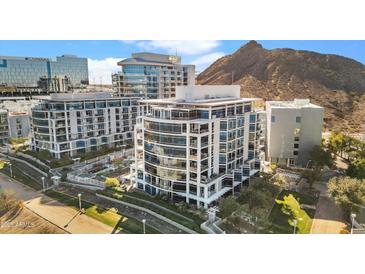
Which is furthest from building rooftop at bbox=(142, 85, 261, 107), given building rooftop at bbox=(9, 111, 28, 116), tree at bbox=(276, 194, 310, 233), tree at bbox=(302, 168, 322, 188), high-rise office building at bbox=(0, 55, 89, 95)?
high-rise office building at bbox=(0, 55, 89, 95)

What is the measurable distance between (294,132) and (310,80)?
238ft

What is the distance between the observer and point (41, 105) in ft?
141

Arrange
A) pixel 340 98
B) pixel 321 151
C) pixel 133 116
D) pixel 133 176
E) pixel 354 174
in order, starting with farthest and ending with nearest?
pixel 340 98 → pixel 133 116 → pixel 321 151 → pixel 133 176 → pixel 354 174

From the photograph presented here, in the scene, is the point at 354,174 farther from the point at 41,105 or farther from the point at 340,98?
the point at 340,98

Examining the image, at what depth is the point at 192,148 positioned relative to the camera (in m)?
26.9

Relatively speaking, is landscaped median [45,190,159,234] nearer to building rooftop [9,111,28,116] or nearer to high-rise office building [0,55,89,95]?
building rooftop [9,111,28,116]

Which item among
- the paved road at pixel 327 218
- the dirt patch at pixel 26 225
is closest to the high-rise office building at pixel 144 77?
the dirt patch at pixel 26 225

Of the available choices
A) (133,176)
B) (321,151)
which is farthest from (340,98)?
(133,176)

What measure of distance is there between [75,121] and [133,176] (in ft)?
56.0

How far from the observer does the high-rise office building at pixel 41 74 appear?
88625 mm

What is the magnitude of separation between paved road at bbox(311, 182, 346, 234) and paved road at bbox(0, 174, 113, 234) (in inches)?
743

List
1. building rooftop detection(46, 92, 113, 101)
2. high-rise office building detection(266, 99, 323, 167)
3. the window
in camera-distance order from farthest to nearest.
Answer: building rooftop detection(46, 92, 113, 101), high-rise office building detection(266, 99, 323, 167), the window

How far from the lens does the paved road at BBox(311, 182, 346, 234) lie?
2455 centimetres

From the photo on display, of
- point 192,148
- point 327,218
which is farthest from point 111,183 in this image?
point 327,218
